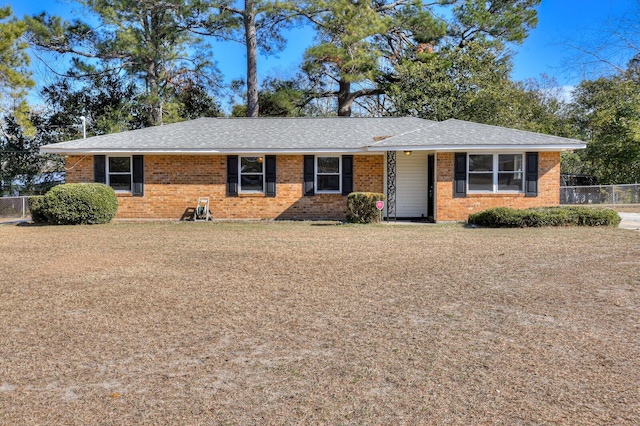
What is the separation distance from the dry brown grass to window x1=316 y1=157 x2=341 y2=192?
7789mm

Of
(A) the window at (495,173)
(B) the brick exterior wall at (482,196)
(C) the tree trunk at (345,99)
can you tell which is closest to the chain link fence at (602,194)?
(B) the brick exterior wall at (482,196)

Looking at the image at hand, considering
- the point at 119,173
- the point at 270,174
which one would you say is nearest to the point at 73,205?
the point at 119,173

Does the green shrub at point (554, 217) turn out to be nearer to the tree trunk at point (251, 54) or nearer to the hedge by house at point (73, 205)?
the hedge by house at point (73, 205)

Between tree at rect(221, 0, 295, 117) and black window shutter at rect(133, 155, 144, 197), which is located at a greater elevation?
tree at rect(221, 0, 295, 117)

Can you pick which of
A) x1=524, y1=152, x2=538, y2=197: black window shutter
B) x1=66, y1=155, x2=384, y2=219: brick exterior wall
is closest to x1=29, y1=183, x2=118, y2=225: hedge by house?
x1=66, y1=155, x2=384, y2=219: brick exterior wall

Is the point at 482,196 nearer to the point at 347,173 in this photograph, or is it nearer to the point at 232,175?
the point at 347,173

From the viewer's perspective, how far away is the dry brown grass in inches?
128

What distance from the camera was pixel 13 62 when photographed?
64.3ft

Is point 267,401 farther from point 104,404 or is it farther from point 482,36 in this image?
point 482,36

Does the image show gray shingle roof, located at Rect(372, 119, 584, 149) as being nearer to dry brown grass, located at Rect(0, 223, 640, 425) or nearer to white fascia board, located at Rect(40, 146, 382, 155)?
white fascia board, located at Rect(40, 146, 382, 155)

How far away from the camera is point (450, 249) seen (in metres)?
9.78

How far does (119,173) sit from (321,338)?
14.2 meters

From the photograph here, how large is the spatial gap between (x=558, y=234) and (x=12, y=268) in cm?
1109

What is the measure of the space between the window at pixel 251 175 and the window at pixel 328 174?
191 centimetres
